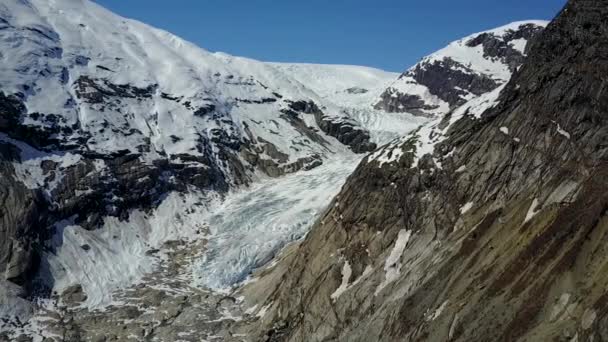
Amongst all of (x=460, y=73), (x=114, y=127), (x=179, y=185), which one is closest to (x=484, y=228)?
(x=179, y=185)

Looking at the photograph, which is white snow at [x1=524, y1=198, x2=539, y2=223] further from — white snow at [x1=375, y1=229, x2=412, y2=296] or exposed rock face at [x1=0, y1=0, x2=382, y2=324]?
exposed rock face at [x1=0, y1=0, x2=382, y2=324]

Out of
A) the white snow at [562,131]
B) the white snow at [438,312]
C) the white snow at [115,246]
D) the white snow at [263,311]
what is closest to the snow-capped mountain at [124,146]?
the white snow at [115,246]

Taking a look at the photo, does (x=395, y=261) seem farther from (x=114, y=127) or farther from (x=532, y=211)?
(x=114, y=127)

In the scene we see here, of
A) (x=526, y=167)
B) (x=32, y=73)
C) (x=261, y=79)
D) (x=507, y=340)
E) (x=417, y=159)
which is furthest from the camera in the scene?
(x=261, y=79)

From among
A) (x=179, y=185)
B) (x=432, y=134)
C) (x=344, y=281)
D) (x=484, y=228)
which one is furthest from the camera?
A: (x=179, y=185)

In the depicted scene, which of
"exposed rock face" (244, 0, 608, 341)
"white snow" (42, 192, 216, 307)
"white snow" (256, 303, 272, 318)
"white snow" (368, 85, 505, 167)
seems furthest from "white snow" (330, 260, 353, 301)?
"white snow" (42, 192, 216, 307)

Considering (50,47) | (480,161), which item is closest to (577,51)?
(480,161)

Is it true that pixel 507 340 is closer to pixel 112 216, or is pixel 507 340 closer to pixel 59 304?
pixel 59 304
